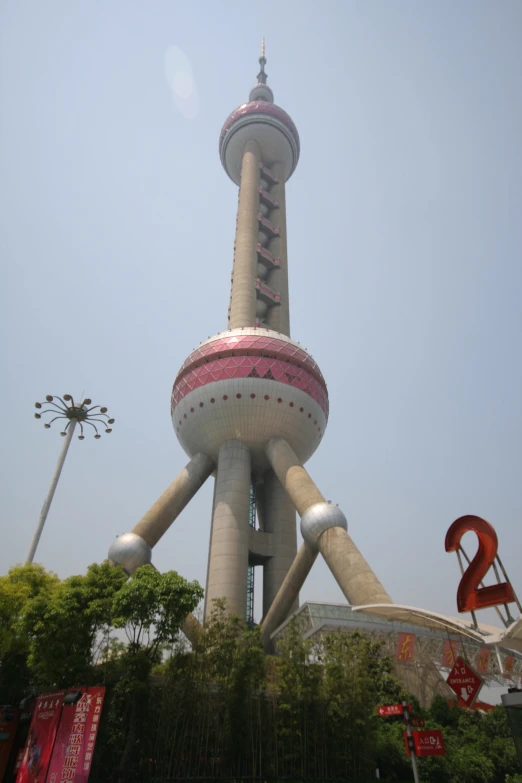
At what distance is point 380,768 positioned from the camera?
63.0 ft

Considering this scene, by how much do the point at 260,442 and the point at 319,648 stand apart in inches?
760

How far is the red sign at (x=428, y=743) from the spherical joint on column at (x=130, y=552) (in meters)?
22.6

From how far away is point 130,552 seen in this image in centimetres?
3347

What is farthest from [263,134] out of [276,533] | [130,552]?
[130,552]

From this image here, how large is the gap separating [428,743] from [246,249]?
4394cm

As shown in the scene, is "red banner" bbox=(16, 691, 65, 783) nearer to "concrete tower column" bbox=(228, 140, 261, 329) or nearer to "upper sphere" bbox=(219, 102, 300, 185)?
"concrete tower column" bbox=(228, 140, 261, 329)

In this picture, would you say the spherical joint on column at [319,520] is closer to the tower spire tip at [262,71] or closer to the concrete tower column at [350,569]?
the concrete tower column at [350,569]

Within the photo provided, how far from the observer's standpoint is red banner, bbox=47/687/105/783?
565 inches

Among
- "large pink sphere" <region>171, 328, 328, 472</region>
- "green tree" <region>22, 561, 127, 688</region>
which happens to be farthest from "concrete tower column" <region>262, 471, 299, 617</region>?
"green tree" <region>22, 561, 127, 688</region>

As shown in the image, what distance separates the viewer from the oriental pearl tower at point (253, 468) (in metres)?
32.6

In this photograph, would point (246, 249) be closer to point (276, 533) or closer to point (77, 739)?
point (276, 533)

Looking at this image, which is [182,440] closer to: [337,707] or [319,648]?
[319,648]

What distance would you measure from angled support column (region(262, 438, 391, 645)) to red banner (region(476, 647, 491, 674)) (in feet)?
15.0

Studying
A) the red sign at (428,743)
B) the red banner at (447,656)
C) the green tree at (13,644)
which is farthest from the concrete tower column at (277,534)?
the red sign at (428,743)
